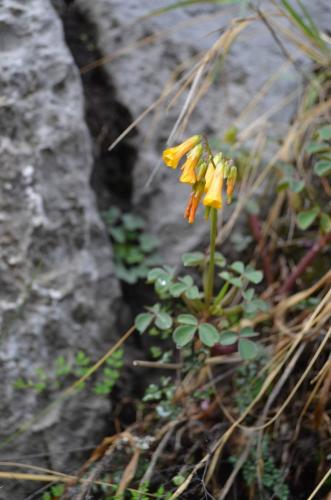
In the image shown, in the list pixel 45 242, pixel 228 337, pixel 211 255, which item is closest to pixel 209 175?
pixel 211 255

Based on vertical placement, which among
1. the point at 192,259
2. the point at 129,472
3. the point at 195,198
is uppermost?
the point at 195,198

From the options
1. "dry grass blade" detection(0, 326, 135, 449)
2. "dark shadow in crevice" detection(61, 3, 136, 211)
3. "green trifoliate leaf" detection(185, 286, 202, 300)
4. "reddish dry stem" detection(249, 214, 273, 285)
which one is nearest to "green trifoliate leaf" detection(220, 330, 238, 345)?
"green trifoliate leaf" detection(185, 286, 202, 300)

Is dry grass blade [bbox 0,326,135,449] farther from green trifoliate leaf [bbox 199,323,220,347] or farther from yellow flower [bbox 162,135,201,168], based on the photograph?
yellow flower [bbox 162,135,201,168]

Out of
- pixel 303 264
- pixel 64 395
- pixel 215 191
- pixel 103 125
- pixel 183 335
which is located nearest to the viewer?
pixel 215 191

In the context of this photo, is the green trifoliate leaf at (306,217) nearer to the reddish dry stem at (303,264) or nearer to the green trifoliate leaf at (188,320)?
the reddish dry stem at (303,264)

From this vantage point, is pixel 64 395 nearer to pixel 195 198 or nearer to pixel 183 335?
pixel 183 335

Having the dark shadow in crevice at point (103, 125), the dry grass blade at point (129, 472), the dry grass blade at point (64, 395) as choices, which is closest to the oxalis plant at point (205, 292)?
the dry grass blade at point (64, 395)
